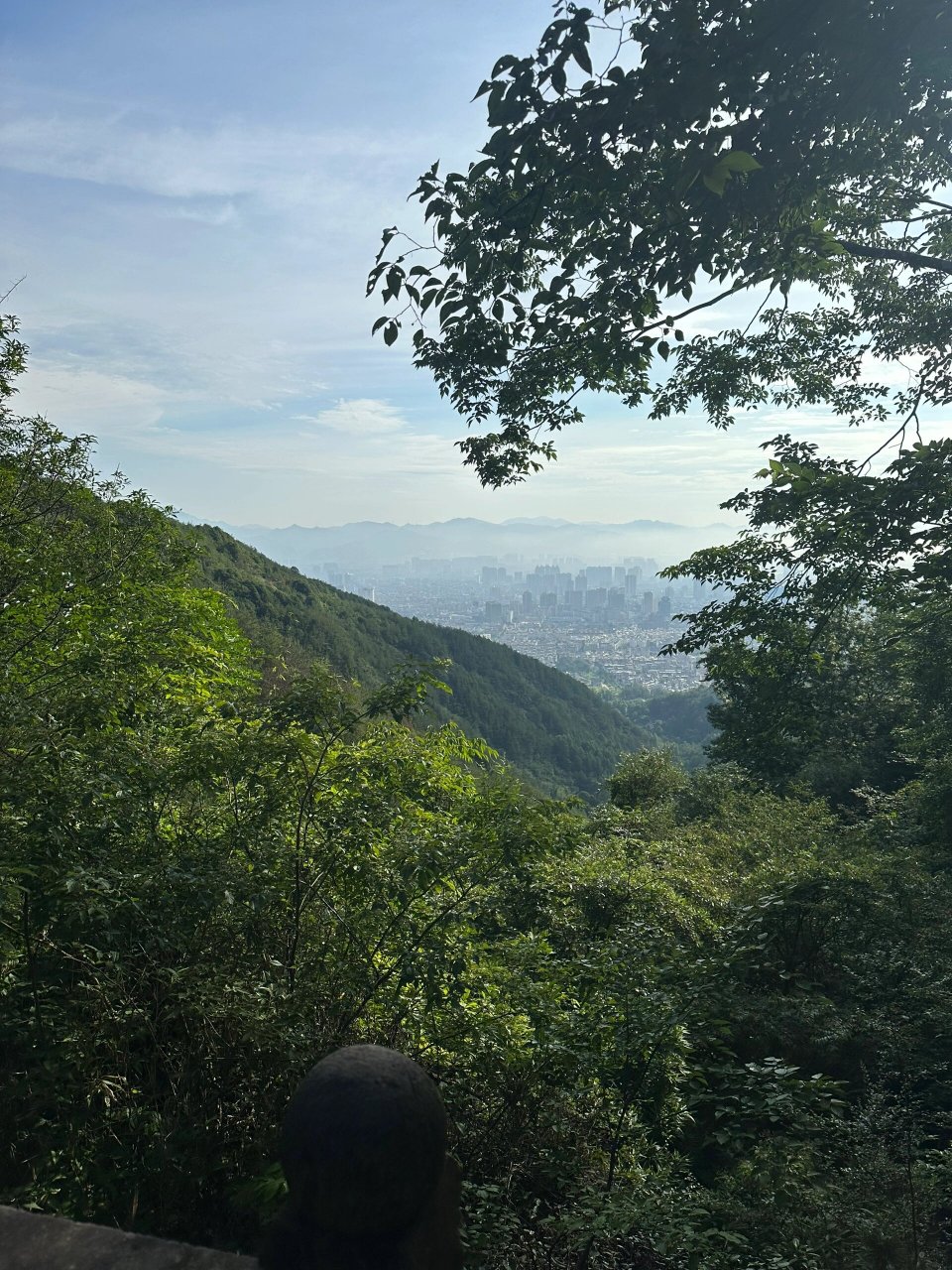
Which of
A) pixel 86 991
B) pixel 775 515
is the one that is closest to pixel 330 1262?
pixel 86 991

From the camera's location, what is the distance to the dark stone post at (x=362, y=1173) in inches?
43.0

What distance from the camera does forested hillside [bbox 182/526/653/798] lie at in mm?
60000

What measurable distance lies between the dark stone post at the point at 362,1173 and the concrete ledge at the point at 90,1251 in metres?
0.34

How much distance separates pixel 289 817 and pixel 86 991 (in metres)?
1.30

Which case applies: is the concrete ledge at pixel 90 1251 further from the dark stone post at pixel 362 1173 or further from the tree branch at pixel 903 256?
the tree branch at pixel 903 256

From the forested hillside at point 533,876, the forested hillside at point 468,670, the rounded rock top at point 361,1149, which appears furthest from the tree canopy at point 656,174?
the forested hillside at point 468,670

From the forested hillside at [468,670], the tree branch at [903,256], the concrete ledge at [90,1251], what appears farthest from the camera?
the forested hillside at [468,670]

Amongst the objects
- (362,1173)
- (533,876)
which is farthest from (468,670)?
(362,1173)

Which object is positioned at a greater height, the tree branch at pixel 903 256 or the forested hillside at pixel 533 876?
the tree branch at pixel 903 256

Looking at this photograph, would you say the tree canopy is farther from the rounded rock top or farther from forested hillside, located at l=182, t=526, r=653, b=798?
forested hillside, located at l=182, t=526, r=653, b=798

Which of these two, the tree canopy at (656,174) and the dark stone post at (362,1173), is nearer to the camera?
the dark stone post at (362,1173)

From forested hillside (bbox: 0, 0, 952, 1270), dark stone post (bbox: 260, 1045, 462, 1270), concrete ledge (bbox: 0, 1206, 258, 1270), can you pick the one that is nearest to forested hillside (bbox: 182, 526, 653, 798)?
forested hillside (bbox: 0, 0, 952, 1270)

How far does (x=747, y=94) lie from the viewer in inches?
141

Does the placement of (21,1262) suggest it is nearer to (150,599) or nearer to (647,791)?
(150,599)
